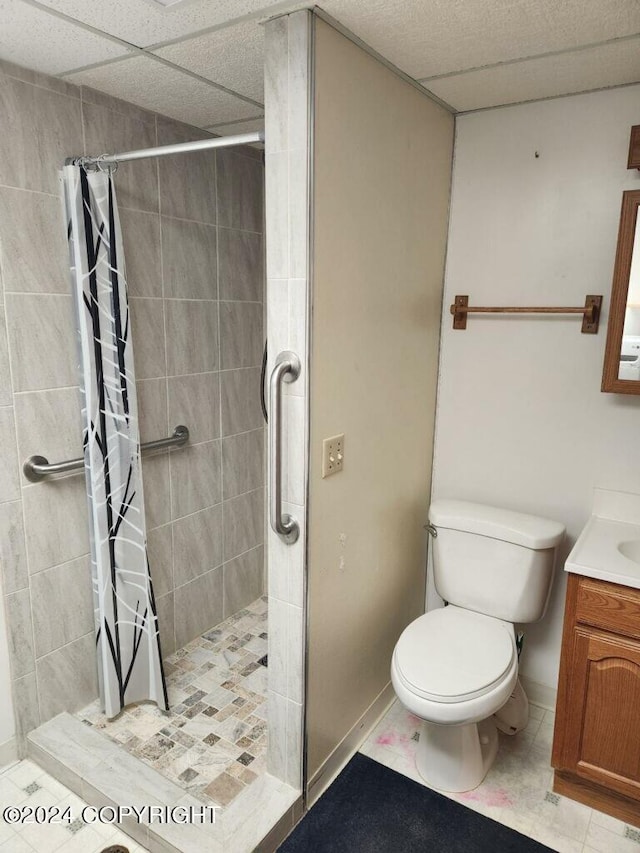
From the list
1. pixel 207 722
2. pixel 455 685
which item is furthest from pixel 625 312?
pixel 207 722

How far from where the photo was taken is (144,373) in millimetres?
2164

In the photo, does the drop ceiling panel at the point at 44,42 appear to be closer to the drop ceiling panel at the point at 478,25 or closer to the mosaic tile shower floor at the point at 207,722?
the drop ceiling panel at the point at 478,25

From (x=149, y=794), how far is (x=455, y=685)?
95cm

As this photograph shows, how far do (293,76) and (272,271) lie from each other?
0.45 meters

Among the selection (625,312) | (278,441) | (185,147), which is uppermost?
(185,147)

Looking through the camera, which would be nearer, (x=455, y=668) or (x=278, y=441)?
(x=278, y=441)

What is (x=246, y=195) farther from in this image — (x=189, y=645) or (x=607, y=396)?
(x=189, y=645)

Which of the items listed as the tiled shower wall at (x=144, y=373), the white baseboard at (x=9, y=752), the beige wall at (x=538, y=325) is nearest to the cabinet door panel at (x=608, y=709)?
the beige wall at (x=538, y=325)

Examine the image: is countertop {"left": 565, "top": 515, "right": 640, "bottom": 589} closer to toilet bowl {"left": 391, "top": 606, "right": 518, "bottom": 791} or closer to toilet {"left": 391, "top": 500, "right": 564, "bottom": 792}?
toilet {"left": 391, "top": 500, "right": 564, "bottom": 792}

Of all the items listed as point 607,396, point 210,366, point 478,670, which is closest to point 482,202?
point 607,396

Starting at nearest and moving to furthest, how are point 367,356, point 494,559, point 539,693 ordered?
1. point 367,356
2. point 494,559
3. point 539,693

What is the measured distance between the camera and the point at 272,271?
59.1 inches

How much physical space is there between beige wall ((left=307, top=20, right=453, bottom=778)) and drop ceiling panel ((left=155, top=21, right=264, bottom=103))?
0.21 metres

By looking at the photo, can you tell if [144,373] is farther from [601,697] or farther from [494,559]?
[601,697]
